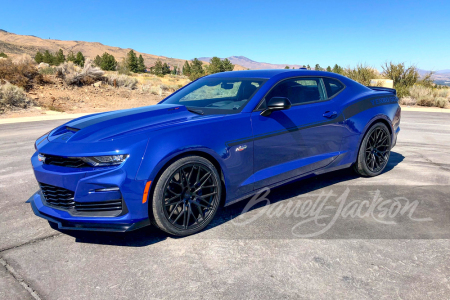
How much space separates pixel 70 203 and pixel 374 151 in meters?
4.26

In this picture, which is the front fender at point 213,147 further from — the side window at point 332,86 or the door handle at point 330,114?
the side window at point 332,86

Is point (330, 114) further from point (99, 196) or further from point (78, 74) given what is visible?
point (78, 74)

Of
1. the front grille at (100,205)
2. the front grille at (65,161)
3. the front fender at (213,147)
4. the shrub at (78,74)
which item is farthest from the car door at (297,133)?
the shrub at (78,74)

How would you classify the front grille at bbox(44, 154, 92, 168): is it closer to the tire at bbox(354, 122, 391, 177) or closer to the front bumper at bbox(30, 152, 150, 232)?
the front bumper at bbox(30, 152, 150, 232)

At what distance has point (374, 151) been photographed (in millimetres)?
5512

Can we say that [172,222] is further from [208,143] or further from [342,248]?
[342,248]

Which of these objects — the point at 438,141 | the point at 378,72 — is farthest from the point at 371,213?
the point at 378,72

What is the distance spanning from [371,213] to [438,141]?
569 cm

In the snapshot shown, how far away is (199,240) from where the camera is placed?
352cm

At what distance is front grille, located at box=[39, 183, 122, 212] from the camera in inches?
125

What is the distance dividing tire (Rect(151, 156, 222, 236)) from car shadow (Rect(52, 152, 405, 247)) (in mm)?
226

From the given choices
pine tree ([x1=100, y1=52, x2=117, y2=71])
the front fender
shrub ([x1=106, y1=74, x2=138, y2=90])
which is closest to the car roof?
the front fender

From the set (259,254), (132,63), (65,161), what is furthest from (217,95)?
(132,63)

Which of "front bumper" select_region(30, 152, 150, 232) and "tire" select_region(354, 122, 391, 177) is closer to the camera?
"front bumper" select_region(30, 152, 150, 232)
